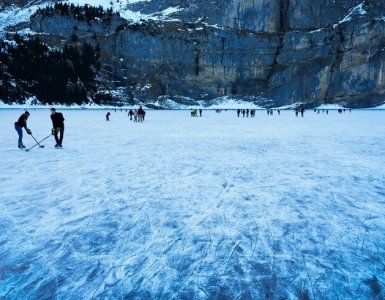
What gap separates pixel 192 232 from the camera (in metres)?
3.76

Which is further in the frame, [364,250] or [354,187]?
[354,187]

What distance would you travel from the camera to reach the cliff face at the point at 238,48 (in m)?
104

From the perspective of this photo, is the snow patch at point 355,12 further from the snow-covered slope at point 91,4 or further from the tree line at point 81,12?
the tree line at point 81,12

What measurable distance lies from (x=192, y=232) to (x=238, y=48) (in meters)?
113

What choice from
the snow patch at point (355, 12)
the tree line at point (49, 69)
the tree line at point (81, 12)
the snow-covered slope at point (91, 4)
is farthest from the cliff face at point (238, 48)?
the tree line at point (49, 69)

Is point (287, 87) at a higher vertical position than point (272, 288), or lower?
higher

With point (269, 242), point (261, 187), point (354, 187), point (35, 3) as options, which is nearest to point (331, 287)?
point (269, 242)

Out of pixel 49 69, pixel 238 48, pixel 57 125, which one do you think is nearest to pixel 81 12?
pixel 49 69

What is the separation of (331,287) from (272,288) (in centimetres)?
54

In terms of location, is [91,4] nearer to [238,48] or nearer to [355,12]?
[238,48]

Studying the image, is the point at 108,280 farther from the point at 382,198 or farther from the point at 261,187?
the point at 382,198

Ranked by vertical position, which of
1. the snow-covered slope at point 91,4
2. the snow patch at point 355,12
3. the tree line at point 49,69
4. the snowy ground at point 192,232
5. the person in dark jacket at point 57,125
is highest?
the snow-covered slope at point 91,4

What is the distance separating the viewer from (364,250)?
330cm

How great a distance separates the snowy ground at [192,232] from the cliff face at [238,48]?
334 feet
